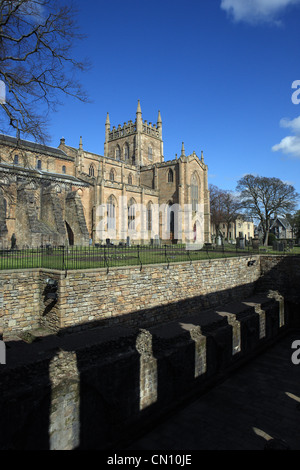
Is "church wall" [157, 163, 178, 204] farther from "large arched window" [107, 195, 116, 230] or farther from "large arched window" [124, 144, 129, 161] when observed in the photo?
"large arched window" [107, 195, 116, 230]

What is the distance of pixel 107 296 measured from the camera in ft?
40.2

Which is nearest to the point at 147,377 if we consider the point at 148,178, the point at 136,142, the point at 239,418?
the point at 239,418

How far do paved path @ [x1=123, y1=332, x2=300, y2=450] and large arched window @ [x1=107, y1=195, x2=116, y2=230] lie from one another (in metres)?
28.3

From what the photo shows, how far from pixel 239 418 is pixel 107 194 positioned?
3119 centimetres

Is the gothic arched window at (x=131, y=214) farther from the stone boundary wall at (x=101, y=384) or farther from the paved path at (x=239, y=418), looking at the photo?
the paved path at (x=239, y=418)

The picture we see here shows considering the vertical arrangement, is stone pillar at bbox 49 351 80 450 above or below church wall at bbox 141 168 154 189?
below

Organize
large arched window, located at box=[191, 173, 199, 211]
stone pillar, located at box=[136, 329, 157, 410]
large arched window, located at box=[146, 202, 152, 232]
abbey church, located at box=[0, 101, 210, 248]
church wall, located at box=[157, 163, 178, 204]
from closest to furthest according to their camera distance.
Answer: stone pillar, located at box=[136, 329, 157, 410] → abbey church, located at box=[0, 101, 210, 248] → large arched window, located at box=[146, 202, 152, 232] → church wall, located at box=[157, 163, 178, 204] → large arched window, located at box=[191, 173, 199, 211]

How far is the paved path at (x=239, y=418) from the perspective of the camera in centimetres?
712

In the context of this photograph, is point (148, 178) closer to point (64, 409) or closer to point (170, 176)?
point (170, 176)

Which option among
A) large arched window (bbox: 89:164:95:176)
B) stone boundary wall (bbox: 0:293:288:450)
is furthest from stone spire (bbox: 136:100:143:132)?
stone boundary wall (bbox: 0:293:288:450)

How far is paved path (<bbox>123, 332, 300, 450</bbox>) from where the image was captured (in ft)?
23.4

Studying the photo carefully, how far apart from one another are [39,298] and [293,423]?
9474mm
